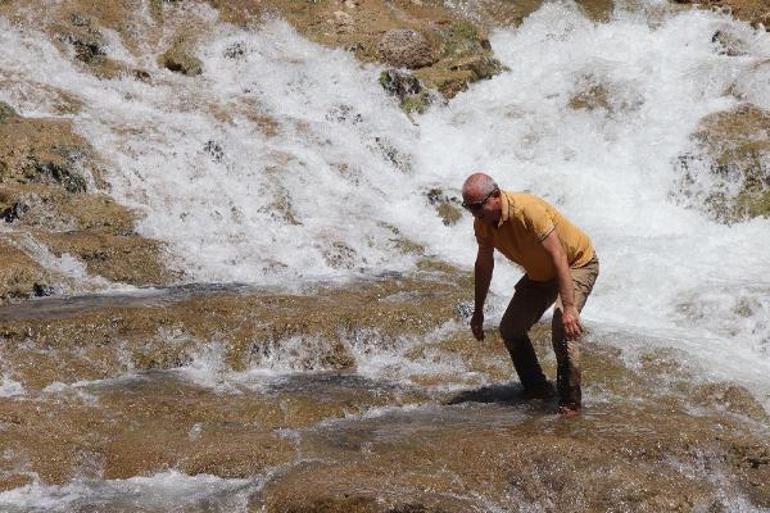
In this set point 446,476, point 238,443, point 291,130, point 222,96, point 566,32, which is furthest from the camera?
Result: point 566,32

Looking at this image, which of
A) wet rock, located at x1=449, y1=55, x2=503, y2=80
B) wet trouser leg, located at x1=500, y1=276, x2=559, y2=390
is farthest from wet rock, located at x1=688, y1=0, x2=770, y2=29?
wet trouser leg, located at x1=500, y1=276, x2=559, y2=390

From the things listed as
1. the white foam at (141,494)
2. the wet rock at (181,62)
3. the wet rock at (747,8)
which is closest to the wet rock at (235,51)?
the wet rock at (181,62)

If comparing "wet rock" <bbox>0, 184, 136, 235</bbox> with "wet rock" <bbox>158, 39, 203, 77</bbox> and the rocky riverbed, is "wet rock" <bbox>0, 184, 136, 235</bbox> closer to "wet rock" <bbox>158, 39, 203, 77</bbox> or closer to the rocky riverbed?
the rocky riverbed

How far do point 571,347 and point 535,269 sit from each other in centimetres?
68

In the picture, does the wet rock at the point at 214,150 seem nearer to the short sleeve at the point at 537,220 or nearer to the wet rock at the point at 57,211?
the wet rock at the point at 57,211

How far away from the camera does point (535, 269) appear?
7121 mm

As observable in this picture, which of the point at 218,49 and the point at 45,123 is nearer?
the point at 45,123

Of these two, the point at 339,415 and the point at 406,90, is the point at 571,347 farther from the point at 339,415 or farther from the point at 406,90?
A: the point at 406,90

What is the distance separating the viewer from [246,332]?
9.61 metres

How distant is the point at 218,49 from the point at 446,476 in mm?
16182

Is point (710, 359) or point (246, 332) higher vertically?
point (710, 359)

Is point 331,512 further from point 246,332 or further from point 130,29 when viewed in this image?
point 130,29

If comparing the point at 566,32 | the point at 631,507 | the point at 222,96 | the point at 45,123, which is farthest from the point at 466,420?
the point at 566,32

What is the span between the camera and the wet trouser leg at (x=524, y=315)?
7.40m
